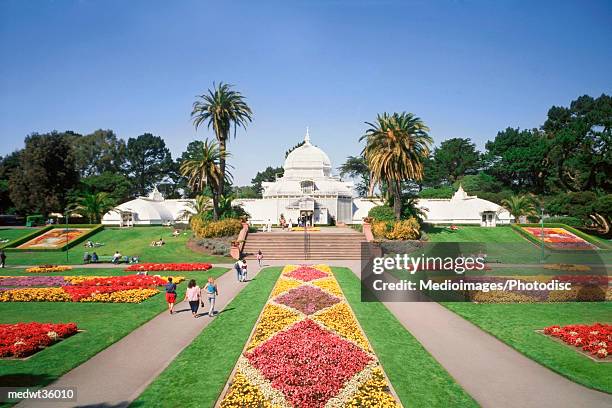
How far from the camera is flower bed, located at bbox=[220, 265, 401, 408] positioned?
8.55m

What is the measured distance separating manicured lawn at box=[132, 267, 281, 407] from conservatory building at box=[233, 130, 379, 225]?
38.3m

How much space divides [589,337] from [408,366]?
6.51 meters

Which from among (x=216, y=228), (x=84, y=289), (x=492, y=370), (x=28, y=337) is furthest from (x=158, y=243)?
(x=492, y=370)

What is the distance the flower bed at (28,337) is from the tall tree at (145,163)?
9551 centimetres

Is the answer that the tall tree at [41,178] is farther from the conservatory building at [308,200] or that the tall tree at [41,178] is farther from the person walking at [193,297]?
the person walking at [193,297]

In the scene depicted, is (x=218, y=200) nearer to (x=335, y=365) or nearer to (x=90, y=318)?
(x=90, y=318)

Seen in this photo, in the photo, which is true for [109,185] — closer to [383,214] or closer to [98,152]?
[98,152]

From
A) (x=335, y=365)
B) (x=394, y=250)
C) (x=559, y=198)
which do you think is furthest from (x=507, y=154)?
(x=335, y=365)

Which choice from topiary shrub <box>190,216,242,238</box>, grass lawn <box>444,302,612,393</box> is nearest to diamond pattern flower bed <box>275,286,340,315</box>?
grass lawn <box>444,302,612,393</box>

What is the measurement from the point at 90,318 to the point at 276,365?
10.00 meters

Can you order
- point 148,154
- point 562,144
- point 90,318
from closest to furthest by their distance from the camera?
point 90,318
point 562,144
point 148,154

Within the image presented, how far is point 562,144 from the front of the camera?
74.5 meters

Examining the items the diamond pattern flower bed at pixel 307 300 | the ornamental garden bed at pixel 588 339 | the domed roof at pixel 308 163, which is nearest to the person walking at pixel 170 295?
the diamond pattern flower bed at pixel 307 300

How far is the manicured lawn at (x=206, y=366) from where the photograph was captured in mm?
8664
